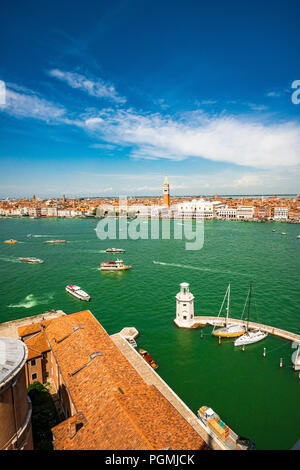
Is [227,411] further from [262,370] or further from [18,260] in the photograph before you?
[18,260]

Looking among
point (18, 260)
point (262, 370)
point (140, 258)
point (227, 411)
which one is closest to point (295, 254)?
point (140, 258)

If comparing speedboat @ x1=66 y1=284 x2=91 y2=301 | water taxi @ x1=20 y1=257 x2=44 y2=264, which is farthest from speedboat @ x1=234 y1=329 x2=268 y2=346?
water taxi @ x1=20 y1=257 x2=44 y2=264

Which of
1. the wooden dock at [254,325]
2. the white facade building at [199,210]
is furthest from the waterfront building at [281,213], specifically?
the wooden dock at [254,325]

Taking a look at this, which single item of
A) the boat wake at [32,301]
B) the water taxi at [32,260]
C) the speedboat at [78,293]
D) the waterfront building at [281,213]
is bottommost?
the boat wake at [32,301]

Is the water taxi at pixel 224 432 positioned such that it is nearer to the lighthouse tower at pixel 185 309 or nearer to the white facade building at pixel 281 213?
the lighthouse tower at pixel 185 309

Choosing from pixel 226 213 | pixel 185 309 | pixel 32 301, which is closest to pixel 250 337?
pixel 185 309

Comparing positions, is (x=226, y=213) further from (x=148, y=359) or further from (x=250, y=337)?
(x=148, y=359)
